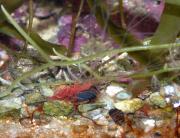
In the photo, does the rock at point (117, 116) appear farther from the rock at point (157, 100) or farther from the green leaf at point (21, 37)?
the green leaf at point (21, 37)

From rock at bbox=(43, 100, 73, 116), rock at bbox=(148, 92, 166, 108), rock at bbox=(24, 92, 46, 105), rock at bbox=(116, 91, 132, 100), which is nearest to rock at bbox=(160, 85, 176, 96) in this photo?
rock at bbox=(148, 92, 166, 108)

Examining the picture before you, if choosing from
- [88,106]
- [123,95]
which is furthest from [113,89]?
[88,106]

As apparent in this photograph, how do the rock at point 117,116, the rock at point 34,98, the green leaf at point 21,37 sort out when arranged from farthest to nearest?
1. the green leaf at point 21,37
2. the rock at point 34,98
3. the rock at point 117,116

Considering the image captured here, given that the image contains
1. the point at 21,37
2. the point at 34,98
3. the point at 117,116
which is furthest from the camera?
the point at 21,37

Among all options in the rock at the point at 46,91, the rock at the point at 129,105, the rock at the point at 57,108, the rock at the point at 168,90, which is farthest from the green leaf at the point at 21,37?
the rock at the point at 168,90

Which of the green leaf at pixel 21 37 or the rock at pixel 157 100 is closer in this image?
the rock at pixel 157 100

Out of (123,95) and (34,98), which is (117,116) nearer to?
(123,95)
